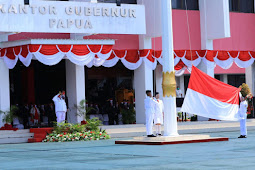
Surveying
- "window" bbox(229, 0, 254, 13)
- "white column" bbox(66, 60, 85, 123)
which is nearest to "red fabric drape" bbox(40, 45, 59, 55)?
"white column" bbox(66, 60, 85, 123)

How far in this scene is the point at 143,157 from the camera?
52.7ft

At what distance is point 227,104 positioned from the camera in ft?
72.7

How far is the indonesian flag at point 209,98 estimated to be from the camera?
2152 centimetres

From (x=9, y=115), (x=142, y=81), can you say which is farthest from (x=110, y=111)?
(x=9, y=115)

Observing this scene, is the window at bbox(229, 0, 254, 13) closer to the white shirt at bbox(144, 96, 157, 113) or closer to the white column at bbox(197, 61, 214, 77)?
the white column at bbox(197, 61, 214, 77)

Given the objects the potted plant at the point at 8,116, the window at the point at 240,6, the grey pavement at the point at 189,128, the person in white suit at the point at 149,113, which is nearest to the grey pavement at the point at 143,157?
the person in white suit at the point at 149,113

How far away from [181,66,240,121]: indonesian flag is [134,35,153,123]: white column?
932 cm

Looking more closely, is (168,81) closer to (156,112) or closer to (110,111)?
(156,112)

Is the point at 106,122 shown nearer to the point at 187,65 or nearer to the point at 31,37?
the point at 187,65

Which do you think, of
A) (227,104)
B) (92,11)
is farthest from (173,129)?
(92,11)

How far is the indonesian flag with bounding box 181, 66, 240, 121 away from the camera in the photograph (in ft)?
70.6

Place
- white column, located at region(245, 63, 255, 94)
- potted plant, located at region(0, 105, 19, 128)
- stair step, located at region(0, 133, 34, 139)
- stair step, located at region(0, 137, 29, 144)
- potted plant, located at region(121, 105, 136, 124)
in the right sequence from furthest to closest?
white column, located at region(245, 63, 255, 94) → potted plant, located at region(121, 105, 136, 124) → potted plant, located at region(0, 105, 19, 128) → stair step, located at region(0, 133, 34, 139) → stair step, located at region(0, 137, 29, 144)

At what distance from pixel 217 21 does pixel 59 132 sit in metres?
11.3

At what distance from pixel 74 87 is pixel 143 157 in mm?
14039
